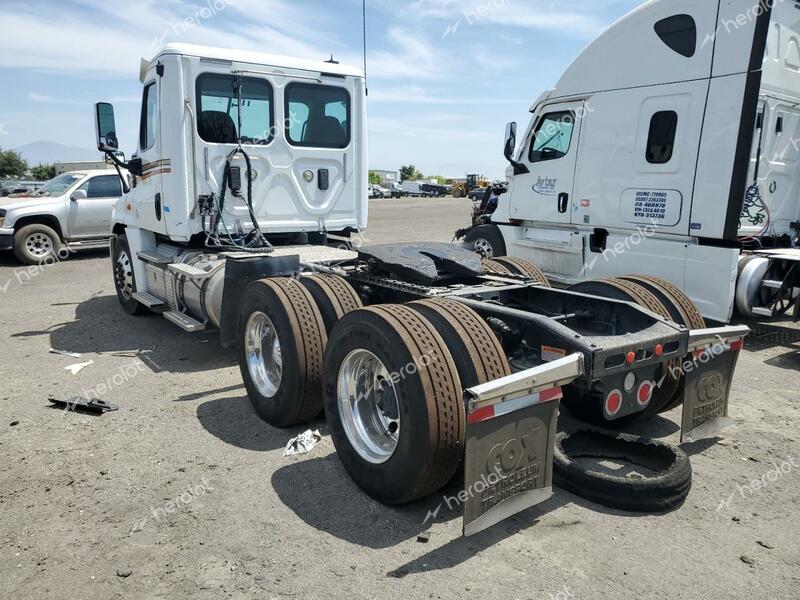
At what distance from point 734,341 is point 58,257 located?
43.0 feet

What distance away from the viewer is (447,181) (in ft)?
263

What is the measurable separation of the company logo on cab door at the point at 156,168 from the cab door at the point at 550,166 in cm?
511

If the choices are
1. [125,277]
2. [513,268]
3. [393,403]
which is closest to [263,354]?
[393,403]

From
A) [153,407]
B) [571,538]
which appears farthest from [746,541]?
[153,407]

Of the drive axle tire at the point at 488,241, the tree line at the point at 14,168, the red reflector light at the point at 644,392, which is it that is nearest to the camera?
the red reflector light at the point at 644,392

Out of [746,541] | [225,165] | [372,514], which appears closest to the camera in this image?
[746,541]

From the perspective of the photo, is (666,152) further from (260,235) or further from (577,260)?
(260,235)

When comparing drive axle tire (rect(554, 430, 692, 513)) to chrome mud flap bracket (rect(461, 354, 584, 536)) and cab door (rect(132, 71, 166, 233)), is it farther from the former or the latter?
cab door (rect(132, 71, 166, 233))

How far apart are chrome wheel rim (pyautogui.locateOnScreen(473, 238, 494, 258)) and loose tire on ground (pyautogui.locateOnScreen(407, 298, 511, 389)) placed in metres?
6.58

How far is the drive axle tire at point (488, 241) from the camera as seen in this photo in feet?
32.2

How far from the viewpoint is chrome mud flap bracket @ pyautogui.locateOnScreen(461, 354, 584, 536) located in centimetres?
275

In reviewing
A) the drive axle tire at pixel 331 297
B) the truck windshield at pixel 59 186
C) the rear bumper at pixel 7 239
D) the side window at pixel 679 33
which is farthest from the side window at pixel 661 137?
the rear bumper at pixel 7 239

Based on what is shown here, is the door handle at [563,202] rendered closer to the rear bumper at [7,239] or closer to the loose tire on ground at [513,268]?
the loose tire on ground at [513,268]

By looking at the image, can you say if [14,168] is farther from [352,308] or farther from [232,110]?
[352,308]
